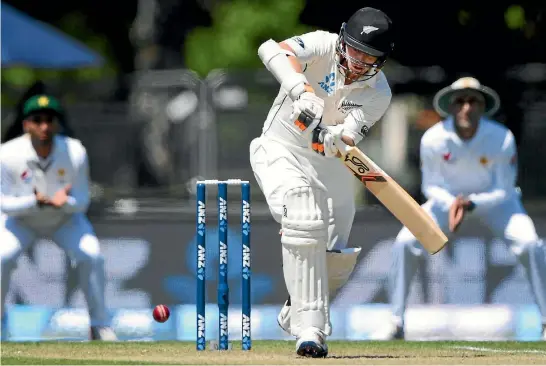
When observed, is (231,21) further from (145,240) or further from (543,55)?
(145,240)

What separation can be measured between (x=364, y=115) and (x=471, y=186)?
262 centimetres

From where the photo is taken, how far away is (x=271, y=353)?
7.79 m

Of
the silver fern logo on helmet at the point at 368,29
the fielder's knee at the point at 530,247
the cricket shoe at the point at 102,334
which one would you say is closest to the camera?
the silver fern logo on helmet at the point at 368,29

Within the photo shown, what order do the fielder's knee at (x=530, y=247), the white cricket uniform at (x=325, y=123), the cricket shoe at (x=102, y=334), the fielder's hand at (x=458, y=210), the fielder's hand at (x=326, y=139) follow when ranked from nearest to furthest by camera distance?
the fielder's hand at (x=326, y=139)
the white cricket uniform at (x=325, y=123)
the cricket shoe at (x=102, y=334)
the fielder's knee at (x=530, y=247)
the fielder's hand at (x=458, y=210)

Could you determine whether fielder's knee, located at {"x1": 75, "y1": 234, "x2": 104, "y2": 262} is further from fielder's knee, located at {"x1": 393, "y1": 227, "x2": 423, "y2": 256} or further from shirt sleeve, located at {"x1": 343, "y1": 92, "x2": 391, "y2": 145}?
shirt sleeve, located at {"x1": 343, "y1": 92, "x2": 391, "y2": 145}

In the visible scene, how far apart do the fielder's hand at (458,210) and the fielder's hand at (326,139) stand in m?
2.73

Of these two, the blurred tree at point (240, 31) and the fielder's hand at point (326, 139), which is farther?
the blurred tree at point (240, 31)

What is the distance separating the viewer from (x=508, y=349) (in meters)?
8.46

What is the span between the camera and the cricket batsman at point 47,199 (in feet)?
32.9

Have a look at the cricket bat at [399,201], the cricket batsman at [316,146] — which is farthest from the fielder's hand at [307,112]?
the cricket bat at [399,201]

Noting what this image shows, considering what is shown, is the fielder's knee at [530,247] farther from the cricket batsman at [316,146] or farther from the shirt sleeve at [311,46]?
the shirt sleeve at [311,46]

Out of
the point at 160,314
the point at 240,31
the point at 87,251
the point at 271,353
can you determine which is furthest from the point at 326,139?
the point at 240,31

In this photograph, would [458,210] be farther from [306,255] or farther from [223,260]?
[306,255]

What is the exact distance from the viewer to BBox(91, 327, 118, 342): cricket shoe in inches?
387
